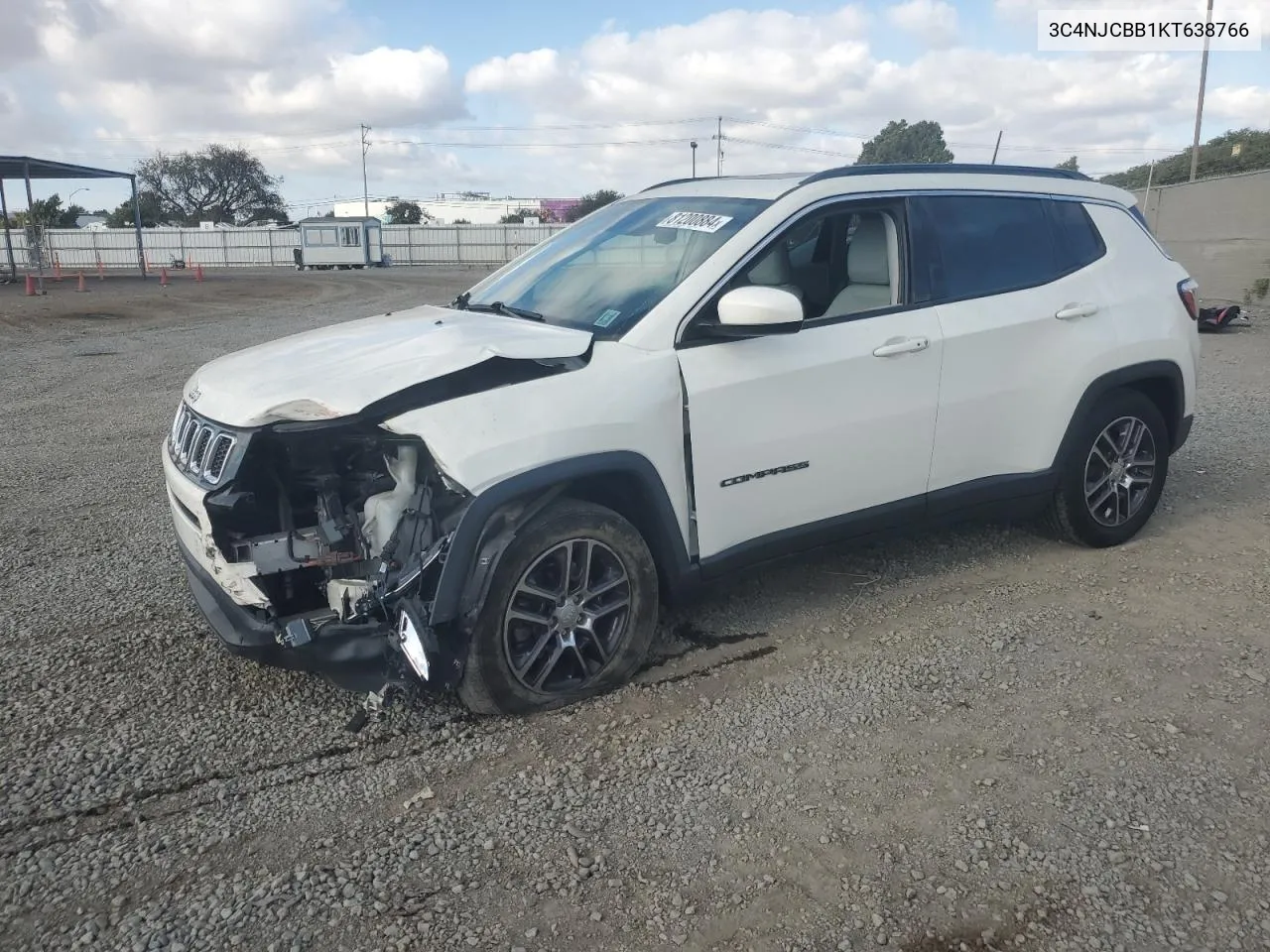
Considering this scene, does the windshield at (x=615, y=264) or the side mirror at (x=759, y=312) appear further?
the windshield at (x=615, y=264)

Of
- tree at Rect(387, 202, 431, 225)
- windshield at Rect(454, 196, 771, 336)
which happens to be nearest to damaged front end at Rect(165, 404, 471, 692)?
windshield at Rect(454, 196, 771, 336)

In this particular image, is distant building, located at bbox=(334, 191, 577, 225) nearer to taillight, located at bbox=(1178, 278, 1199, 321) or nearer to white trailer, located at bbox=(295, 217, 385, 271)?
white trailer, located at bbox=(295, 217, 385, 271)

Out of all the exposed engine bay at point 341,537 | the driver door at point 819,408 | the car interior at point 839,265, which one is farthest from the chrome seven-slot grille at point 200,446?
the car interior at point 839,265

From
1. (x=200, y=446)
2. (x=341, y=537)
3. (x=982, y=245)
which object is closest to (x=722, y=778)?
(x=341, y=537)

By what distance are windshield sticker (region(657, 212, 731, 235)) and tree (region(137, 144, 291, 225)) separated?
8797 centimetres

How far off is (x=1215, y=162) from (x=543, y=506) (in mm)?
43619

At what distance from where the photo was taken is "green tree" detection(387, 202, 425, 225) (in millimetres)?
85919

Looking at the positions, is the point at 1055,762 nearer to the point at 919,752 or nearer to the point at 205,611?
the point at 919,752

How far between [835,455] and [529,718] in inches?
63.9

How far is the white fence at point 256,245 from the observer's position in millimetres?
55812

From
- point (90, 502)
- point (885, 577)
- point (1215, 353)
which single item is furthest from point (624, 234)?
point (1215, 353)

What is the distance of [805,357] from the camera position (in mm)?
3801

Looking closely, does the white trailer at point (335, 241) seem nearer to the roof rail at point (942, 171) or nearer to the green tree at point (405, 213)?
the green tree at point (405, 213)

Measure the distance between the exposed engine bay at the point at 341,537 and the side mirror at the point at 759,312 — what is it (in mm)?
1175
